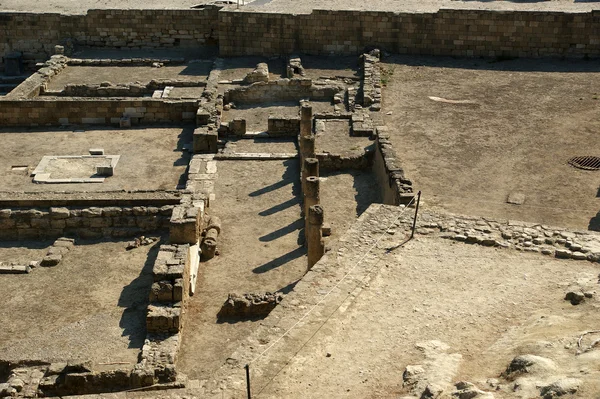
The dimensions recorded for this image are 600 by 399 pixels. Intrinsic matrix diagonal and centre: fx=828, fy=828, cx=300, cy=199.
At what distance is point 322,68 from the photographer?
26422 mm

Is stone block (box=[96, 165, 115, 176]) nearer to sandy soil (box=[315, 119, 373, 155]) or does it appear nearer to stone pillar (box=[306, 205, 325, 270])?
sandy soil (box=[315, 119, 373, 155])

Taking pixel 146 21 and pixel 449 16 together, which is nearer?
pixel 449 16

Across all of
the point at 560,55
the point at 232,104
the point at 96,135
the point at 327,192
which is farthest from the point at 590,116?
the point at 96,135

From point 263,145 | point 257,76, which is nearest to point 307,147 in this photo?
point 263,145

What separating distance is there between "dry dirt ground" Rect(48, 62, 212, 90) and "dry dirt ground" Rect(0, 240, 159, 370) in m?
10.6

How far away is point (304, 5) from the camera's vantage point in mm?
28625

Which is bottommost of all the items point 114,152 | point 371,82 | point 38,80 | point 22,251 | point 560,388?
point 22,251

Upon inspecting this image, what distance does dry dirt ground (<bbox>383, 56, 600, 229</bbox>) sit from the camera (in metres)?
16.9

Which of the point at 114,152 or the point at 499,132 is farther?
the point at 114,152

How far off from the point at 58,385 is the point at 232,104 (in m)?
→ 13.4

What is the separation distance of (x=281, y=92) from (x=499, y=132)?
687 cm

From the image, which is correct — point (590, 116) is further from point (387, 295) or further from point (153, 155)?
point (387, 295)

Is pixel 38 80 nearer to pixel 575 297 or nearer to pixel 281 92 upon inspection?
pixel 281 92

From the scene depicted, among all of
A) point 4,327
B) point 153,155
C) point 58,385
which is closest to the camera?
point 58,385
